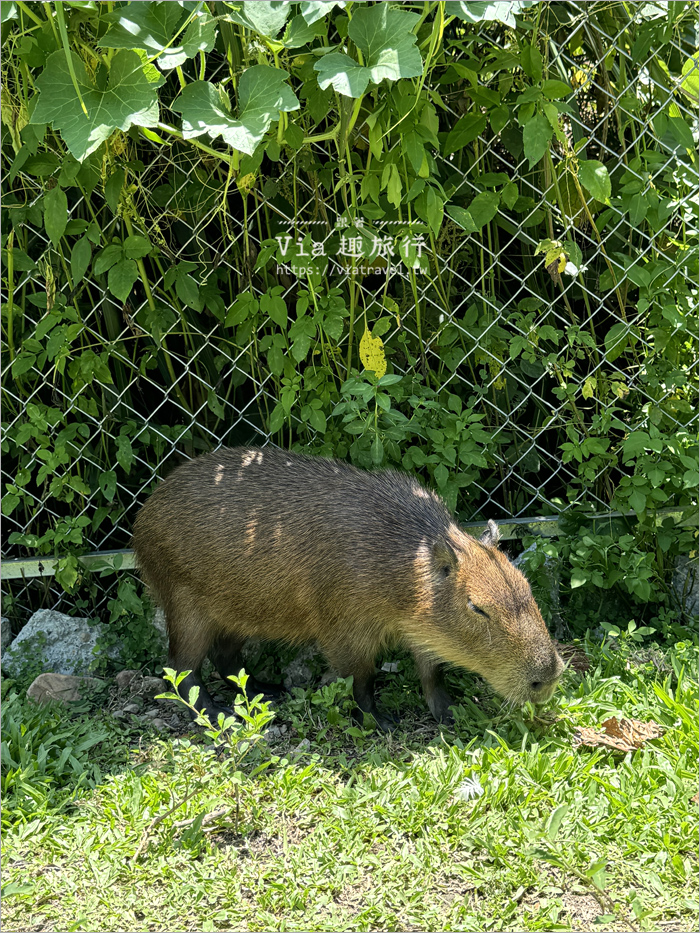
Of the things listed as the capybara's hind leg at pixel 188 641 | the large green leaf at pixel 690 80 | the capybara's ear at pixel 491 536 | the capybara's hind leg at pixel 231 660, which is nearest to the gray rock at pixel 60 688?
the capybara's hind leg at pixel 188 641

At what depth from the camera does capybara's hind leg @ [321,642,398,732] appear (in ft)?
11.5

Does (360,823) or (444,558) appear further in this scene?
(444,558)

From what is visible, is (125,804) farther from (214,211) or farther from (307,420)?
(214,211)

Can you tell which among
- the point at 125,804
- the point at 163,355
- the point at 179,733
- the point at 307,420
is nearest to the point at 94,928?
the point at 125,804

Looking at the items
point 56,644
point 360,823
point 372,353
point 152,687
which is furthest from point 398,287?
point 360,823

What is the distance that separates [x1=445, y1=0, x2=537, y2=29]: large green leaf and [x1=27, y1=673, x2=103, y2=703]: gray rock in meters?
2.90

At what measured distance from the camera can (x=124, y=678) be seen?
385 centimetres

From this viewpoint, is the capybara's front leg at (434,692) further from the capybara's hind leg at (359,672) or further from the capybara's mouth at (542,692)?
the capybara's mouth at (542,692)

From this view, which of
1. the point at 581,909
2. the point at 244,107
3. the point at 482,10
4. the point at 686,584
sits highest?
the point at 482,10

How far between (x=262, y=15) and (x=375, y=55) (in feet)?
1.27

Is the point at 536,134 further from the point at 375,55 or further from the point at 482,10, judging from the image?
the point at 375,55

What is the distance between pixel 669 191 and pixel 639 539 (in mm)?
1501

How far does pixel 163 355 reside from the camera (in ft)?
13.9

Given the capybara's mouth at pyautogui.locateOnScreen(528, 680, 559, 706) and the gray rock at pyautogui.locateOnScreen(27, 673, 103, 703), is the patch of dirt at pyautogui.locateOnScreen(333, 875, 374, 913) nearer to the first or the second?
the capybara's mouth at pyautogui.locateOnScreen(528, 680, 559, 706)
